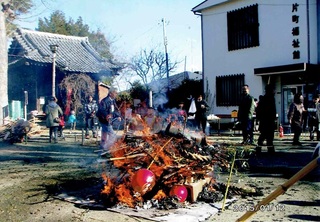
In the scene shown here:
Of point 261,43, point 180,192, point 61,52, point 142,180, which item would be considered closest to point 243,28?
point 261,43

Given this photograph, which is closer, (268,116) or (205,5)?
(268,116)

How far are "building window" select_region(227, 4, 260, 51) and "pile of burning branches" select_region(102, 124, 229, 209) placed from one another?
13.2 meters

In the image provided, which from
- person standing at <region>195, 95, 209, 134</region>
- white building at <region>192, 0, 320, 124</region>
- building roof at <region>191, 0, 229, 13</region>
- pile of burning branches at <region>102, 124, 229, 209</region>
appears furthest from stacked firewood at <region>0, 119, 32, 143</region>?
building roof at <region>191, 0, 229, 13</region>

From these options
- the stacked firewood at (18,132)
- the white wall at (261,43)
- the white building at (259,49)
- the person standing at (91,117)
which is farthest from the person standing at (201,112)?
the stacked firewood at (18,132)

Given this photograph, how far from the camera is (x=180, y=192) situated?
4.80 metres

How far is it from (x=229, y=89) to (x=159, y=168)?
554 inches

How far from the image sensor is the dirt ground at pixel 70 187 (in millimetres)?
4422

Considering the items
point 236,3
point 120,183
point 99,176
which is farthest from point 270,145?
point 236,3

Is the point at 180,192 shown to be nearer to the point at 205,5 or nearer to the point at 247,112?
the point at 247,112

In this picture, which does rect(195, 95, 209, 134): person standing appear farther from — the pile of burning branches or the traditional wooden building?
the traditional wooden building

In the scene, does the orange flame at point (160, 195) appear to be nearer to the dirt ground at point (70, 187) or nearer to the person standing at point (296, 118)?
the dirt ground at point (70, 187)

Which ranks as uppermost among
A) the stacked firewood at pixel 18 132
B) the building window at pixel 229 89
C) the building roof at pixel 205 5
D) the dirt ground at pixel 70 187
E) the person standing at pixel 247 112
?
the building roof at pixel 205 5

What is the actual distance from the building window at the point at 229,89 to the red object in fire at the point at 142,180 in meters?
13.7

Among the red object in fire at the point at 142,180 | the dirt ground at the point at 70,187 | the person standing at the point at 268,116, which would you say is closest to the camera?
the dirt ground at the point at 70,187
